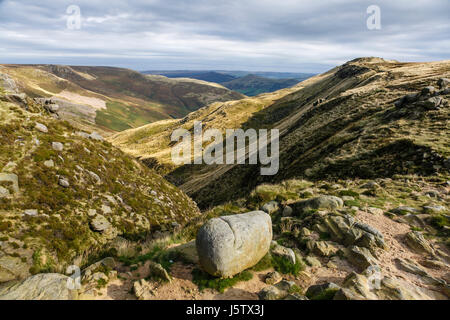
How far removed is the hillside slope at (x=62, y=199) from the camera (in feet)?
40.1

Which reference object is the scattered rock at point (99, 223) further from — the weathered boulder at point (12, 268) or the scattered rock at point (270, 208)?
the scattered rock at point (270, 208)

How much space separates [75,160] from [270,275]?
19694 mm

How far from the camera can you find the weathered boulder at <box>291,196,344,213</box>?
14844 millimetres

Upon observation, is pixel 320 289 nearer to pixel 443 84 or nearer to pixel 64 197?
pixel 64 197

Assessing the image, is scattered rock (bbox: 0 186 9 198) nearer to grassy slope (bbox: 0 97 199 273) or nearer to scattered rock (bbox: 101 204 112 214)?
grassy slope (bbox: 0 97 199 273)

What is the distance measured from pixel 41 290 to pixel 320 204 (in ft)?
49.0

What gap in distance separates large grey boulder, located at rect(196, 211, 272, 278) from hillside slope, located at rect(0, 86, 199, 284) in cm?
650

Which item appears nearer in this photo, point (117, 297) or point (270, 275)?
point (117, 297)

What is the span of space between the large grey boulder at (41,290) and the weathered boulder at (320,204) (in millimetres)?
13315

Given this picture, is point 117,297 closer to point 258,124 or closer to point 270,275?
point 270,275

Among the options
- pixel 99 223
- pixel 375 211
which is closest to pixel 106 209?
pixel 99 223

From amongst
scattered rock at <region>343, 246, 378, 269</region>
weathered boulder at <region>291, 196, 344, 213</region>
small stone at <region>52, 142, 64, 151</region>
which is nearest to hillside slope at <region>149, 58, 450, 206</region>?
weathered boulder at <region>291, 196, 344, 213</region>

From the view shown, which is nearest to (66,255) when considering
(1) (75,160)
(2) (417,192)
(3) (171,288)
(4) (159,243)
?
(4) (159,243)

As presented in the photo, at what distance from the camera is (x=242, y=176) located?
46969mm
